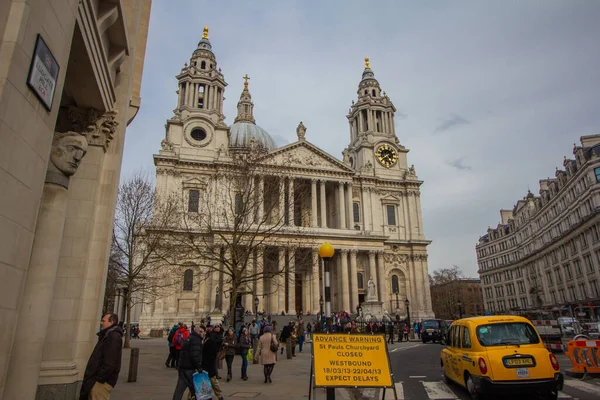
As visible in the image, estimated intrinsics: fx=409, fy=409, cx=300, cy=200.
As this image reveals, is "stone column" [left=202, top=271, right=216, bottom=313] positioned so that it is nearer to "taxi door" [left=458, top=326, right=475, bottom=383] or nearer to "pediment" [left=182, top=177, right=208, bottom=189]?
"pediment" [left=182, top=177, right=208, bottom=189]

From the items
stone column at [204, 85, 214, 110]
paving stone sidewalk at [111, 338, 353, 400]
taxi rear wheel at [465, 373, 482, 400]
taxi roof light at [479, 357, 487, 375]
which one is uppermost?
stone column at [204, 85, 214, 110]

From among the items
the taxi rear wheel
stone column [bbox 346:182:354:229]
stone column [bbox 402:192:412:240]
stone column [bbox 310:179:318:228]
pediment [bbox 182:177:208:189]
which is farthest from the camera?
stone column [bbox 402:192:412:240]

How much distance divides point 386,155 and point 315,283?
2157cm

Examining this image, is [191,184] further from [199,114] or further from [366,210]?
[366,210]

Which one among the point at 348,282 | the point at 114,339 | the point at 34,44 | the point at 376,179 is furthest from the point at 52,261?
the point at 376,179

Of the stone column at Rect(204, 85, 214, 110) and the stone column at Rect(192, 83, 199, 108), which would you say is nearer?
the stone column at Rect(192, 83, 199, 108)

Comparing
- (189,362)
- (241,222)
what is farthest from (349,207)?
(189,362)

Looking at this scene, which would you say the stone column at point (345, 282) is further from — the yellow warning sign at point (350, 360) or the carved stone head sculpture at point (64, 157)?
the carved stone head sculpture at point (64, 157)

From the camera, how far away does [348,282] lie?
45.7 m

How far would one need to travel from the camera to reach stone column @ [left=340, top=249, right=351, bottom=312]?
43.9m

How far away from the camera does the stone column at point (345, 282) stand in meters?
43.9

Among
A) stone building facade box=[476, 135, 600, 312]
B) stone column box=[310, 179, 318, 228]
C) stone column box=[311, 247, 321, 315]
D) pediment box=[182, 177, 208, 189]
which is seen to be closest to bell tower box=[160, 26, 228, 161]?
pediment box=[182, 177, 208, 189]

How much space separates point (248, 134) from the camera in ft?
230

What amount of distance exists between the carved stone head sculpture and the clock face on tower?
49.9m
